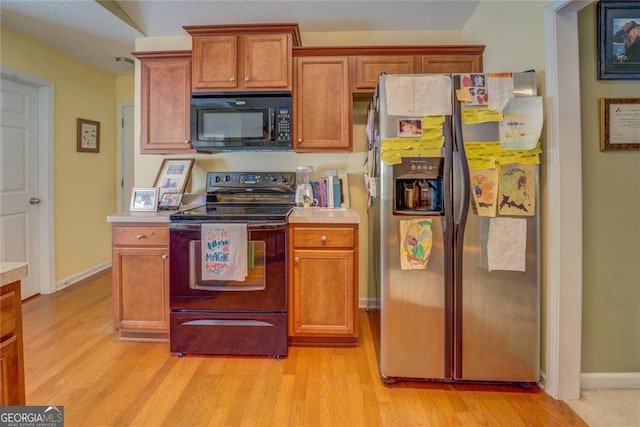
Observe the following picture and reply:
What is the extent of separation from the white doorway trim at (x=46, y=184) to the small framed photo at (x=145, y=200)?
4.86ft

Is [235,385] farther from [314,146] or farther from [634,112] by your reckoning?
[634,112]

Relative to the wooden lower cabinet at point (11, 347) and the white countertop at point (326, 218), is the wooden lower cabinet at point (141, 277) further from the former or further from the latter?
the wooden lower cabinet at point (11, 347)

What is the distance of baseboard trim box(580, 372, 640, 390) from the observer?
190 centimetres

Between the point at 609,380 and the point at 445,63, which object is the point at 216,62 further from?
the point at 609,380

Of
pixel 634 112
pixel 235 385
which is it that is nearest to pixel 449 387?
pixel 235 385

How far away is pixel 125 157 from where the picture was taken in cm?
435

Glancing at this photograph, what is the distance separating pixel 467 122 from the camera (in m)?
1.84

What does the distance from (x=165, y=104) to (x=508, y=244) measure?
2.58 meters

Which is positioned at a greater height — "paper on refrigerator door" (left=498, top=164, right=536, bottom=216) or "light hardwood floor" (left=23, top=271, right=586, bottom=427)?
"paper on refrigerator door" (left=498, top=164, right=536, bottom=216)

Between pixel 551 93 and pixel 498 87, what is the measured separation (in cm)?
26

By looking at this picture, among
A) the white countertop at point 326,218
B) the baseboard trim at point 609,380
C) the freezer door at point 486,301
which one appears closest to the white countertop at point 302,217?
the white countertop at point 326,218

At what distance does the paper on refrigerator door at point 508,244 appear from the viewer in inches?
72.5

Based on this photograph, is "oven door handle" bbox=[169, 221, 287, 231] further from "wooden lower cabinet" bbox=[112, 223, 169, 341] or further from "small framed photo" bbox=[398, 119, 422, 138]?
"small framed photo" bbox=[398, 119, 422, 138]

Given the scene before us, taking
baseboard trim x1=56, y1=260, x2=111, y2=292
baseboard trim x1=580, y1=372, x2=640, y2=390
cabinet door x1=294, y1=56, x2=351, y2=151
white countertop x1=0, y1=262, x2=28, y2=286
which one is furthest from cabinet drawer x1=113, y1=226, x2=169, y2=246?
baseboard trim x1=580, y1=372, x2=640, y2=390
